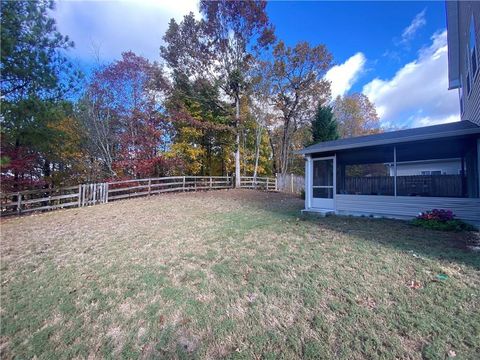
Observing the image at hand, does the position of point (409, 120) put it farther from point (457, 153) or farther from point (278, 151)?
point (457, 153)

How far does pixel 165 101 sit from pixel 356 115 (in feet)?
73.5

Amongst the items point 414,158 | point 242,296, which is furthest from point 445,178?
point 242,296

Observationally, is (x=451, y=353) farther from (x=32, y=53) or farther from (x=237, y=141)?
(x=237, y=141)

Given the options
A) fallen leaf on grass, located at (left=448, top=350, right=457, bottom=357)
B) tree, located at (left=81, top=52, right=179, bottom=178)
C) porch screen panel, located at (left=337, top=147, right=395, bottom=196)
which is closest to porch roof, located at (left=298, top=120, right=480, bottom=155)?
porch screen panel, located at (left=337, top=147, right=395, bottom=196)

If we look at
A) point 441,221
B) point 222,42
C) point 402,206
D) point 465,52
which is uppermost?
point 222,42

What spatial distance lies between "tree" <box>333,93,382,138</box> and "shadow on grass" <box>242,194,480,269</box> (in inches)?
933

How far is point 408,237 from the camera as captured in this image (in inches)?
191

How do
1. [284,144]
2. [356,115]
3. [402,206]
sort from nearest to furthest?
[402,206] → [284,144] → [356,115]

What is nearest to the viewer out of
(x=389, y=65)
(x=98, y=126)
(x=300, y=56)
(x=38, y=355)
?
(x=38, y=355)

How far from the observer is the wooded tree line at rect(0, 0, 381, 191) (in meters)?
6.98

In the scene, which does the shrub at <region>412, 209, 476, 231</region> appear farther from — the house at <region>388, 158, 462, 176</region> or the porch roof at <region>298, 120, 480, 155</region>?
the house at <region>388, 158, 462, 176</region>

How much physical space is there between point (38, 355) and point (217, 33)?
61.8 feet

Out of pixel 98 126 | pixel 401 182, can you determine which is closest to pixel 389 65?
pixel 401 182

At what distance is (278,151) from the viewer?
2544 cm
